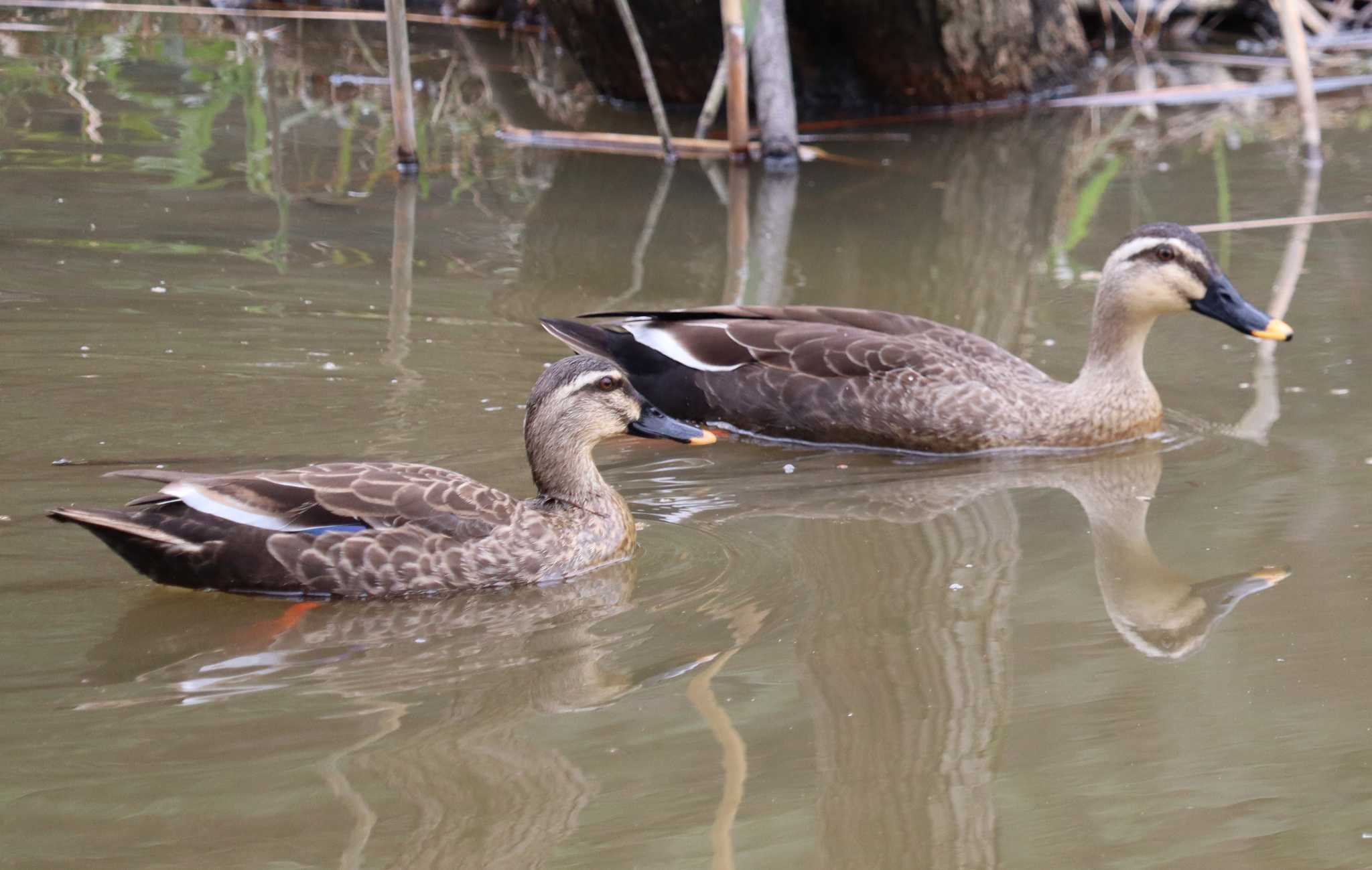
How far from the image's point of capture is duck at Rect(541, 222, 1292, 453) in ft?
25.7

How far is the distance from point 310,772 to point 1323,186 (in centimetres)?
969

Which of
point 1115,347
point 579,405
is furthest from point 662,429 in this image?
point 1115,347

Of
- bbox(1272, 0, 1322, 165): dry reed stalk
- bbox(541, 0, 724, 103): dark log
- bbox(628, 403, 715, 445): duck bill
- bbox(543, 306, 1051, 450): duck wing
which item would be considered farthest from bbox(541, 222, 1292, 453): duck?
bbox(541, 0, 724, 103): dark log

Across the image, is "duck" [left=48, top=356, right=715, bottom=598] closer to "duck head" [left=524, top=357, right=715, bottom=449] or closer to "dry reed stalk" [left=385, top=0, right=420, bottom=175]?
"duck head" [left=524, top=357, right=715, bottom=449]

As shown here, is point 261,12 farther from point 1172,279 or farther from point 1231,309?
point 1231,309

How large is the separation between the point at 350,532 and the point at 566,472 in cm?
93

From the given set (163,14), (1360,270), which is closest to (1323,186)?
(1360,270)

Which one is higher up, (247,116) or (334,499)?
(247,116)

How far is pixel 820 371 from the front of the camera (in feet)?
26.3

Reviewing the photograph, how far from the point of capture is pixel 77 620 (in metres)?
5.50

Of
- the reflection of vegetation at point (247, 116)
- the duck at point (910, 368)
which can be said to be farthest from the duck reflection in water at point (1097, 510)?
the reflection of vegetation at point (247, 116)

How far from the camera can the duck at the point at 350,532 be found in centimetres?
577

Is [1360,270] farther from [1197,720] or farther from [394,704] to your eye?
[394,704]

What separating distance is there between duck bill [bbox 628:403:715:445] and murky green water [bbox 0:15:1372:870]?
323 mm
